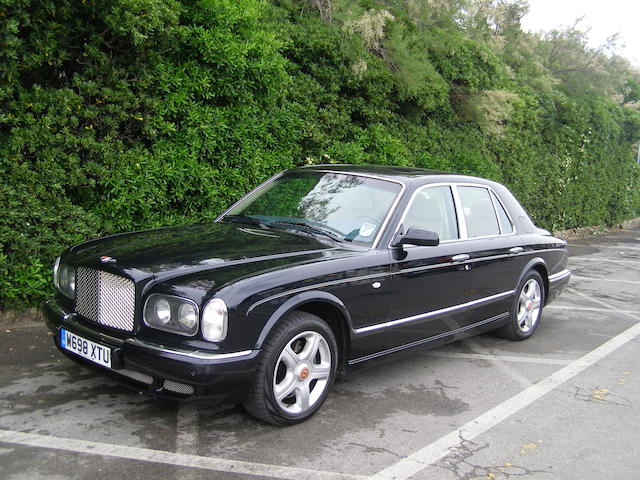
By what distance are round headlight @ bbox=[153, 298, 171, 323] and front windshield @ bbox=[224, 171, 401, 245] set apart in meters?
1.40

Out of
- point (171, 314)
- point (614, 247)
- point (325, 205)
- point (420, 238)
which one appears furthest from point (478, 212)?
point (614, 247)

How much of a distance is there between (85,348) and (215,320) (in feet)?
3.04

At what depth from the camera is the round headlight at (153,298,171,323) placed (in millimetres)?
3562

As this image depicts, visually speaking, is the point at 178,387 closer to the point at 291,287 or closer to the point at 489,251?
the point at 291,287

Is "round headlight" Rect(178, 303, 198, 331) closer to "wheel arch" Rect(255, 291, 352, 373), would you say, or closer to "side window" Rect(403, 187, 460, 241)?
"wheel arch" Rect(255, 291, 352, 373)

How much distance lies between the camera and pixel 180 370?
3381 millimetres

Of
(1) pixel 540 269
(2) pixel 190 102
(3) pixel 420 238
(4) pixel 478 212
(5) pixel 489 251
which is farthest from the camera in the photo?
(2) pixel 190 102

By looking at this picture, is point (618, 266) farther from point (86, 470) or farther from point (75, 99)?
point (86, 470)

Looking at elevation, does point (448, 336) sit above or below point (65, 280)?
below

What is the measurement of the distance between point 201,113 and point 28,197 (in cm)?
203

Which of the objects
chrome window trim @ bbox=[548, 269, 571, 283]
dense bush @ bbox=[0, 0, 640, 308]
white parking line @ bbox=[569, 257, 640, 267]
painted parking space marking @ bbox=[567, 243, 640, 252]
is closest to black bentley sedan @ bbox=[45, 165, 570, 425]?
chrome window trim @ bbox=[548, 269, 571, 283]

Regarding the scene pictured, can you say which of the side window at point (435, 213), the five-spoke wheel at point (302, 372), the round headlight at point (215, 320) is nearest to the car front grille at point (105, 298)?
the round headlight at point (215, 320)

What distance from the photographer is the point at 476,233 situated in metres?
5.46

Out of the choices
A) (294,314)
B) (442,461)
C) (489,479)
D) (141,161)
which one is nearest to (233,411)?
(294,314)
